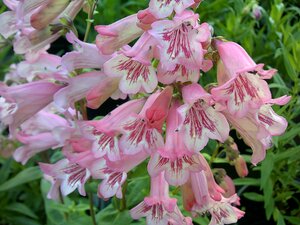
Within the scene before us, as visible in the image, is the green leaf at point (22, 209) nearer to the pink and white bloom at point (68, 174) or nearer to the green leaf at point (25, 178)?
the green leaf at point (25, 178)

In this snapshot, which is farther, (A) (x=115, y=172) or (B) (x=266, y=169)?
(B) (x=266, y=169)

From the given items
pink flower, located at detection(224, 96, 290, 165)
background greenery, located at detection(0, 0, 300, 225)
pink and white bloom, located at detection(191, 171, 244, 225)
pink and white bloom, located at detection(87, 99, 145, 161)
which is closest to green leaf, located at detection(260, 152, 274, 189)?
background greenery, located at detection(0, 0, 300, 225)

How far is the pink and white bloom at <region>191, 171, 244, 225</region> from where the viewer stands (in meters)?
1.10

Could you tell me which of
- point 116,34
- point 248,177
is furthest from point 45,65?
point 248,177

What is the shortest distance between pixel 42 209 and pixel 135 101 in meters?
1.07

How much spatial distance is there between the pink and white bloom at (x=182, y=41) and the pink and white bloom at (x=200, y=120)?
6 cm

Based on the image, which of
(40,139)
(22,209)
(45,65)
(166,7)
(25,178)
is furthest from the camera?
(22,209)

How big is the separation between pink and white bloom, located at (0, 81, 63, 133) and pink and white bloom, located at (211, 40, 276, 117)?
1.37ft

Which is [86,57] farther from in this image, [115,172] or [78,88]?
[115,172]

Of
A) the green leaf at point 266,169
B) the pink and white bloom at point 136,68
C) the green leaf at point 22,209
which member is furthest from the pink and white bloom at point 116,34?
the green leaf at point 22,209

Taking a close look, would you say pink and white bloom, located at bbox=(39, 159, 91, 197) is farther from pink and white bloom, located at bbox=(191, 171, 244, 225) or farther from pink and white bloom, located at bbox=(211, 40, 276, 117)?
pink and white bloom, located at bbox=(211, 40, 276, 117)

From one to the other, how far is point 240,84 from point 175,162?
178mm

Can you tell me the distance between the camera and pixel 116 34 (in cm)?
103

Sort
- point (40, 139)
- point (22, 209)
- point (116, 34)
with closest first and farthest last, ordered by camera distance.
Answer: point (116, 34)
point (40, 139)
point (22, 209)
